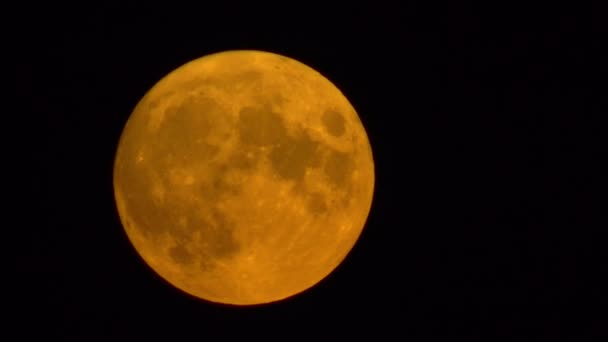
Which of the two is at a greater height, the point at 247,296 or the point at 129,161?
the point at 129,161

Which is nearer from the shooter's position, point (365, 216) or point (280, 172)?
point (280, 172)

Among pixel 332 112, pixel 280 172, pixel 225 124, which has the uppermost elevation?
pixel 332 112

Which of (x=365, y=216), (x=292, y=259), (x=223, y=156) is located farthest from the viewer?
(x=365, y=216)

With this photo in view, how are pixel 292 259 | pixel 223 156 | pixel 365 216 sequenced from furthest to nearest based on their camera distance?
pixel 365 216 → pixel 292 259 → pixel 223 156

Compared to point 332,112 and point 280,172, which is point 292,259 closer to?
point 280,172

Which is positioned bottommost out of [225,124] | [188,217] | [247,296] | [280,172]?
[247,296]

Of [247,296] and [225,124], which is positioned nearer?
[225,124]

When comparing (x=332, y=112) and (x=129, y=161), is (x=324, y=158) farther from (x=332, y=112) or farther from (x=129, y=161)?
(x=129, y=161)

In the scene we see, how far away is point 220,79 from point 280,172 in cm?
97

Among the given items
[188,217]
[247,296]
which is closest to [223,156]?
[188,217]

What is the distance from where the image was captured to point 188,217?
15.9 feet

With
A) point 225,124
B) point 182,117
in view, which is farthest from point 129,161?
point 225,124

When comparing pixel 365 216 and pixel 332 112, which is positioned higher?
pixel 332 112

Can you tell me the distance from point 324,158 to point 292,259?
871mm
